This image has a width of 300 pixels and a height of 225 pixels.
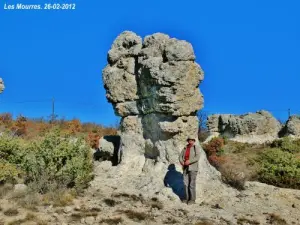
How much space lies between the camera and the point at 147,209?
492 inches

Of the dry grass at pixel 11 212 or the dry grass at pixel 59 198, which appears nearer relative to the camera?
the dry grass at pixel 11 212

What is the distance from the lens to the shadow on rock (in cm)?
1368

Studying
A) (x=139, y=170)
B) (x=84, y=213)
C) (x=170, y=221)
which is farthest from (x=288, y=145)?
(x=84, y=213)

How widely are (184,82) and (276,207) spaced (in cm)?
425

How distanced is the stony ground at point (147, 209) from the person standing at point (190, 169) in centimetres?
29

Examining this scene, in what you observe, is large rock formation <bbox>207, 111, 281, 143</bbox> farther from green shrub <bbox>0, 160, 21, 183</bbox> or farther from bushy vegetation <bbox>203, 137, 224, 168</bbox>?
green shrub <bbox>0, 160, 21, 183</bbox>

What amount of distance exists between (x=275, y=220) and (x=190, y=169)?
246cm

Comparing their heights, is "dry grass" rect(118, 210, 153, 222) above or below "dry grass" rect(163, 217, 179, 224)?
above

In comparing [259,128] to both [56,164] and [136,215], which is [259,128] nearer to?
[56,164]

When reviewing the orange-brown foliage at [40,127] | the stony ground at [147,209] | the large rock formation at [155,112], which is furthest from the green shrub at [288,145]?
the large rock formation at [155,112]

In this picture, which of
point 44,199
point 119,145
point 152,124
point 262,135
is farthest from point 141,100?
point 262,135

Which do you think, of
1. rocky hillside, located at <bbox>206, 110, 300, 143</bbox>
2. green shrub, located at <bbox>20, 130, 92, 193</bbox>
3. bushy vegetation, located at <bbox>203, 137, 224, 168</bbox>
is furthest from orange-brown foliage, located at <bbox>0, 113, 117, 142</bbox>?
green shrub, located at <bbox>20, 130, 92, 193</bbox>

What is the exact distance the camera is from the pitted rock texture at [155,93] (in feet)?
46.8

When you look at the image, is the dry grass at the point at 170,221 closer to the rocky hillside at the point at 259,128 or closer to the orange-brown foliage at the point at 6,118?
the orange-brown foliage at the point at 6,118
